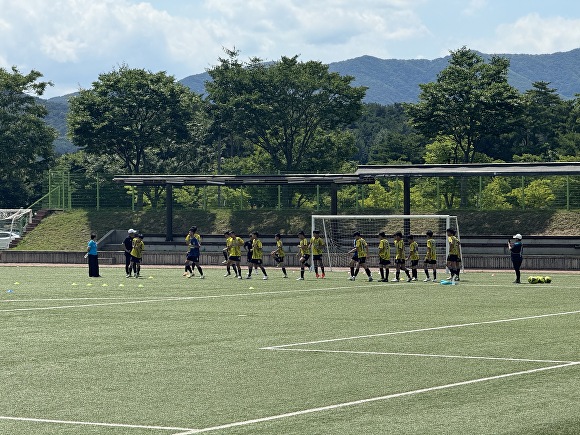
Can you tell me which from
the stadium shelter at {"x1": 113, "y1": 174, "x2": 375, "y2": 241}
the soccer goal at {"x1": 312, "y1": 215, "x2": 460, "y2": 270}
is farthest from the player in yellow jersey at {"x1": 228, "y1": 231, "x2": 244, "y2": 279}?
the stadium shelter at {"x1": 113, "y1": 174, "x2": 375, "y2": 241}

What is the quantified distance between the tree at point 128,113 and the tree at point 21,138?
410cm

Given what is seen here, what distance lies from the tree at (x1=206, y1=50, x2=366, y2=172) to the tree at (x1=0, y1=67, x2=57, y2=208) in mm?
12672

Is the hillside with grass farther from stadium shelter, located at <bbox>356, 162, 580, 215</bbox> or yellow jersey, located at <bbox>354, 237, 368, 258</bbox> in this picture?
yellow jersey, located at <bbox>354, 237, 368, 258</bbox>

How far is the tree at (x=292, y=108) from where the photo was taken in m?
75.5

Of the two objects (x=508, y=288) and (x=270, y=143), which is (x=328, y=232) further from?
(x=270, y=143)

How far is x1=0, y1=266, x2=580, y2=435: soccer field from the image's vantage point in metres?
11.9

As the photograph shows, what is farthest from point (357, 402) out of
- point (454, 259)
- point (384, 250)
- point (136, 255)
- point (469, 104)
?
point (469, 104)

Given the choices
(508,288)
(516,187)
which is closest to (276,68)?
(516,187)

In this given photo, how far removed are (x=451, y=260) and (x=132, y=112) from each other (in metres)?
42.0

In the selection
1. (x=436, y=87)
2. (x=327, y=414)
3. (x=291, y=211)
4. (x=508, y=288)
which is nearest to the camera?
(x=327, y=414)

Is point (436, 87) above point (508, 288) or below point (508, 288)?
above

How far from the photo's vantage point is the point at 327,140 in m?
77.6

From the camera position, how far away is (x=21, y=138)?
7694 cm

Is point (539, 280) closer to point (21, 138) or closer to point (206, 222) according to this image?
point (206, 222)
